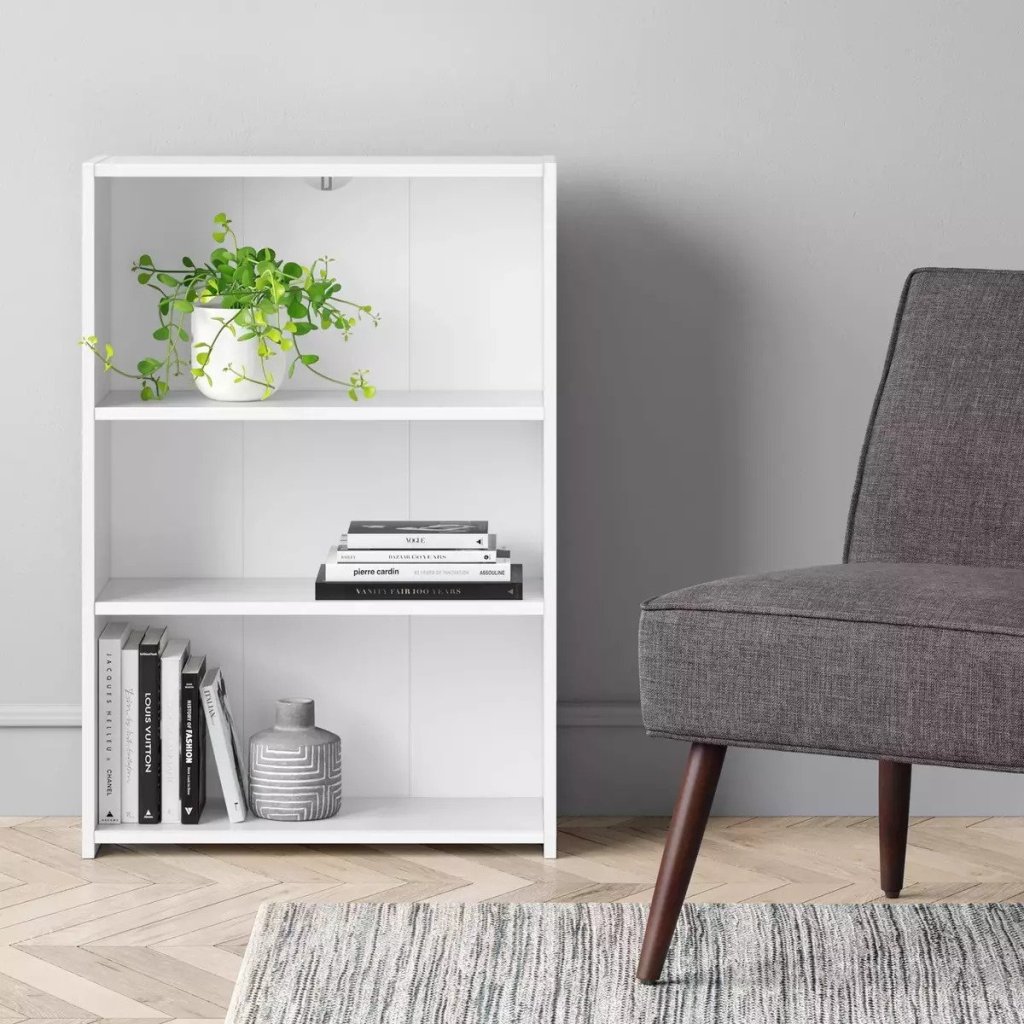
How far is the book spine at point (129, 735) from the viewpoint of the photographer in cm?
226

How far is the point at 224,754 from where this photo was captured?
2281 mm

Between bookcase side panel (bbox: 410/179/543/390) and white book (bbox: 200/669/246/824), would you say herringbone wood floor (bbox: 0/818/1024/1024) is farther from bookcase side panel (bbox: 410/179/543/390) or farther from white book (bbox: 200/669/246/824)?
bookcase side panel (bbox: 410/179/543/390)

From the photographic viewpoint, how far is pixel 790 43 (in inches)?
92.7

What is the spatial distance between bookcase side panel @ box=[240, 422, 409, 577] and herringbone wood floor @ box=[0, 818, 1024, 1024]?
46 centimetres

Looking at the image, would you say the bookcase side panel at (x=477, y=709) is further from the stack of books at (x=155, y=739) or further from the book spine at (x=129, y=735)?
the book spine at (x=129, y=735)

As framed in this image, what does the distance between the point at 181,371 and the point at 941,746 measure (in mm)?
1323

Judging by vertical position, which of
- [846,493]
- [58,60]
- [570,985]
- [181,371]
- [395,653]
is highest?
[58,60]

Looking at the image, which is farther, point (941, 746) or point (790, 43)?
point (790, 43)

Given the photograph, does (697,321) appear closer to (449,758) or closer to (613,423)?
(613,423)

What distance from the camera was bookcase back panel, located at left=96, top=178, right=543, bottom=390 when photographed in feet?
7.75

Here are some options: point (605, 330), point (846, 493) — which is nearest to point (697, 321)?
point (605, 330)

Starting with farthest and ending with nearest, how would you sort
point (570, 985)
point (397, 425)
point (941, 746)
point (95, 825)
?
point (397, 425) → point (95, 825) → point (570, 985) → point (941, 746)

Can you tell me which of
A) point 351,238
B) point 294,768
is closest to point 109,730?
point 294,768

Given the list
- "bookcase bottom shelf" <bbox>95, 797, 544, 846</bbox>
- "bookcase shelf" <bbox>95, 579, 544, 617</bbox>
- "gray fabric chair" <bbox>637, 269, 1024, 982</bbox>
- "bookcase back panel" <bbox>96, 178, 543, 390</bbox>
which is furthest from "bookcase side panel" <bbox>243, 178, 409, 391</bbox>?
"gray fabric chair" <bbox>637, 269, 1024, 982</bbox>
